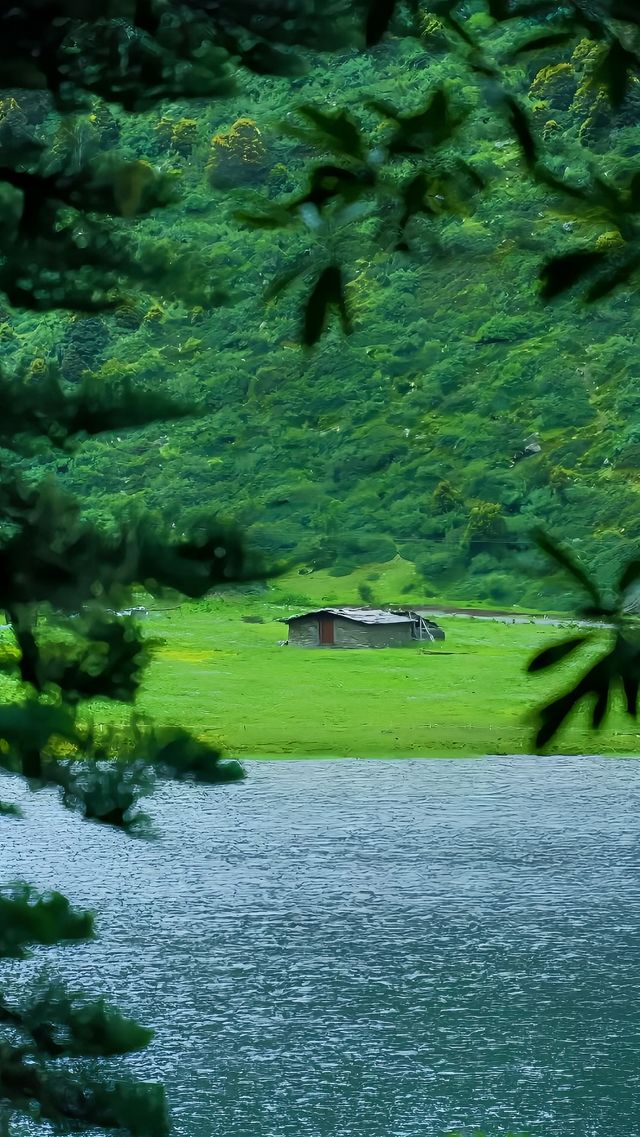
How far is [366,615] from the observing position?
6887mm

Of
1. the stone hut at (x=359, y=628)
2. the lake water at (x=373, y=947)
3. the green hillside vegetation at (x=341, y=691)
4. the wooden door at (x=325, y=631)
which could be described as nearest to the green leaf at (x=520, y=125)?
the lake water at (x=373, y=947)

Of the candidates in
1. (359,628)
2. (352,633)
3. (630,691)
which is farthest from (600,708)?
(352,633)

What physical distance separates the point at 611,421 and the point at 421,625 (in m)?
1.56

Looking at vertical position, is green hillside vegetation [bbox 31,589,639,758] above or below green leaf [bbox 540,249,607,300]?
below

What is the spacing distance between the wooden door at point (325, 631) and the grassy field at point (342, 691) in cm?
21

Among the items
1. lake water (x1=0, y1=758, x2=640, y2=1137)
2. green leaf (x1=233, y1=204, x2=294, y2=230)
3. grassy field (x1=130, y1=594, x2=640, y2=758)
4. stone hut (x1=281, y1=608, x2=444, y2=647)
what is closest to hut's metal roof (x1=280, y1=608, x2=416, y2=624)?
stone hut (x1=281, y1=608, x2=444, y2=647)

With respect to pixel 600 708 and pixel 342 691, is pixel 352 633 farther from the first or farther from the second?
pixel 600 708

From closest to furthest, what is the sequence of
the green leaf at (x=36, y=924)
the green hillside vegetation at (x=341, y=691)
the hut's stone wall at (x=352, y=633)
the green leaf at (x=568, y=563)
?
1. the green leaf at (x=568, y=563)
2. the green leaf at (x=36, y=924)
3. the hut's stone wall at (x=352, y=633)
4. the green hillside vegetation at (x=341, y=691)

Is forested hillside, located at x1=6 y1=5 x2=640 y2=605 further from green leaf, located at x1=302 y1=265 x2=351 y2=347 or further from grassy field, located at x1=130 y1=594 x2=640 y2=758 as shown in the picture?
green leaf, located at x1=302 y1=265 x2=351 y2=347

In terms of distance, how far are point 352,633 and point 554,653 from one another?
7046mm

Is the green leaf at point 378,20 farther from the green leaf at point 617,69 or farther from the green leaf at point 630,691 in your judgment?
the green leaf at point 630,691

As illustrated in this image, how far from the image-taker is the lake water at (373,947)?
14.8 feet

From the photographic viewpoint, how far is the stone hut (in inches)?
270

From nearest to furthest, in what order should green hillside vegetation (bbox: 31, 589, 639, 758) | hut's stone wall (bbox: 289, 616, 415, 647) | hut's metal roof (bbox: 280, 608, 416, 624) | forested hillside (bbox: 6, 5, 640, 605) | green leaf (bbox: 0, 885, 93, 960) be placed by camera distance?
1. green leaf (bbox: 0, 885, 93, 960)
2. forested hillside (bbox: 6, 5, 640, 605)
3. hut's metal roof (bbox: 280, 608, 416, 624)
4. hut's stone wall (bbox: 289, 616, 415, 647)
5. green hillside vegetation (bbox: 31, 589, 639, 758)
